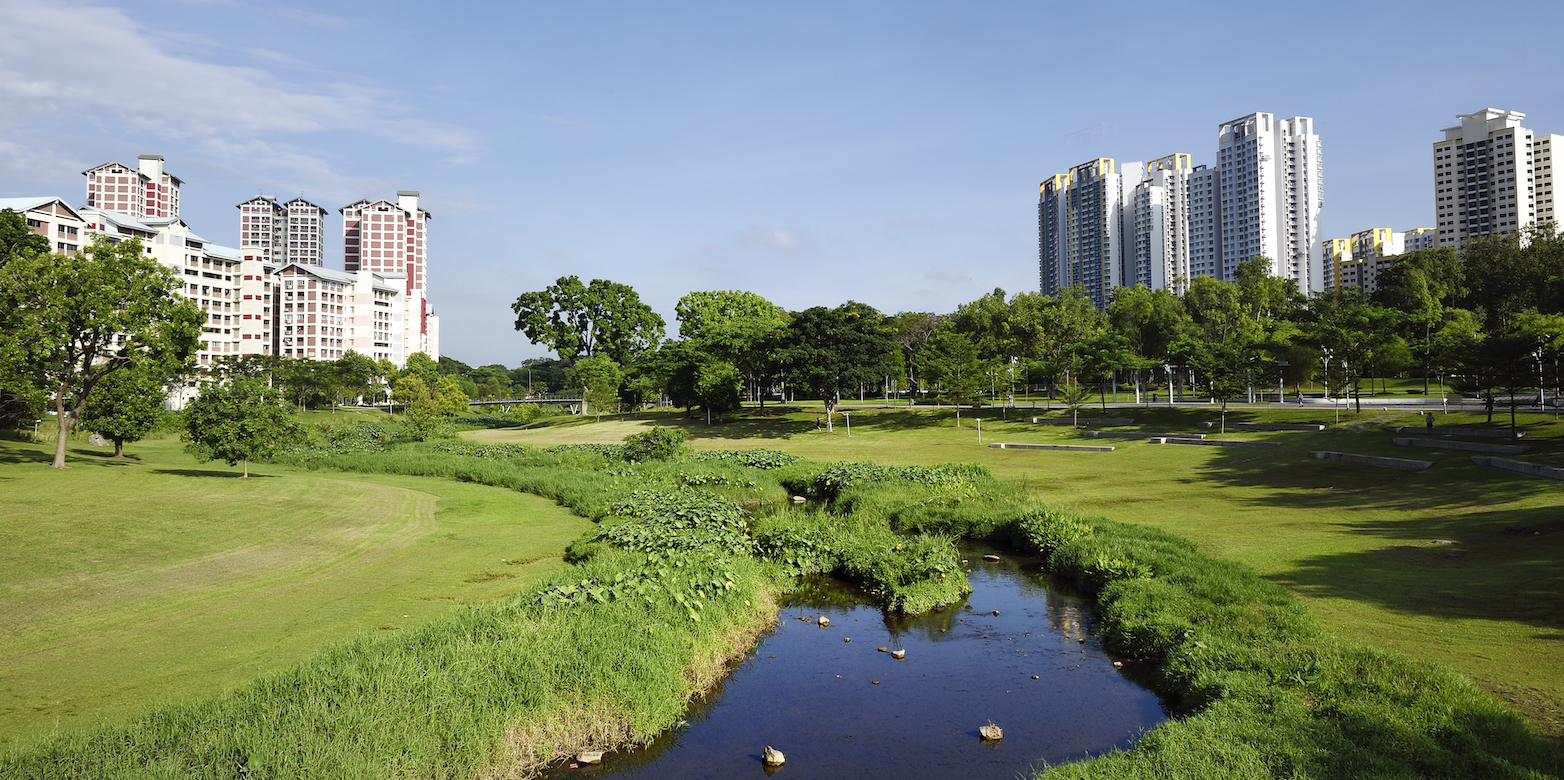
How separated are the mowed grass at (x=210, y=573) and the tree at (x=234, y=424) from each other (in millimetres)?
1841

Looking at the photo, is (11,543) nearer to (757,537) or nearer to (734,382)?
(757,537)

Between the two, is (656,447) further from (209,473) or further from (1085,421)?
(1085,421)

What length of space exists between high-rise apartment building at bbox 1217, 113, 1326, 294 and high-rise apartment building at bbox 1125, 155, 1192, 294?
10.1m

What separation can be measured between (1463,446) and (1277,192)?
170513 millimetres

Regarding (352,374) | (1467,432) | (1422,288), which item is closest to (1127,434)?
(1467,432)

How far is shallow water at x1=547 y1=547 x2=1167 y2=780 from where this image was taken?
35.8 ft

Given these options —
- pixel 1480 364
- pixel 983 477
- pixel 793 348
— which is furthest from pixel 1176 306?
pixel 983 477

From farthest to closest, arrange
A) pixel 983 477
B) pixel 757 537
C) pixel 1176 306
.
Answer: pixel 1176 306 < pixel 983 477 < pixel 757 537

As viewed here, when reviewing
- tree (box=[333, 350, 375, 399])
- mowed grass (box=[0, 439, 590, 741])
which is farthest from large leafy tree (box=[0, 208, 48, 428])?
tree (box=[333, 350, 375, 399])

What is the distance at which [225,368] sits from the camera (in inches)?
3890

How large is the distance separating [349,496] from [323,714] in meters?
21.7

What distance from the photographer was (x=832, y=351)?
64.9 metres

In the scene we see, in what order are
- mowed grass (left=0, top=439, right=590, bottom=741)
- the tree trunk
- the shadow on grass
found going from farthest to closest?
the tree trunk < the shadow on grass < mowed grass (left=0, top=439, right=590, bottom=741)

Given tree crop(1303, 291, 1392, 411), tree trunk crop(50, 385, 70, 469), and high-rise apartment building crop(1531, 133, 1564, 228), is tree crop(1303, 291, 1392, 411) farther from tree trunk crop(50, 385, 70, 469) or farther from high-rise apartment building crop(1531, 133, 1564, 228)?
high-rise apartment building crop(1531, 133, 1564, 228)
